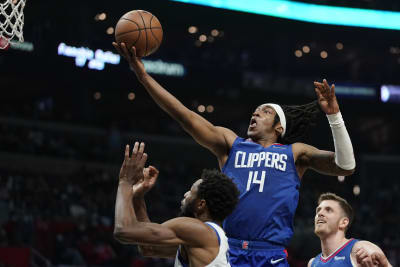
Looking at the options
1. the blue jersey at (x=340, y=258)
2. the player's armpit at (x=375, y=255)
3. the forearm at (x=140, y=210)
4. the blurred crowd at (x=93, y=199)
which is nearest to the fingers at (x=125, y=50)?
the forearm at (x=140, y=210)

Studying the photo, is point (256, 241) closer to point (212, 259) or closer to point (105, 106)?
point (212, 259)

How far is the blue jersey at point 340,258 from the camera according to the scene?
16.0 ft

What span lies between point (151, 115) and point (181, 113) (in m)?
19.3

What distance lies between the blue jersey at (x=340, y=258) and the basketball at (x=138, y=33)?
2216 millimetres

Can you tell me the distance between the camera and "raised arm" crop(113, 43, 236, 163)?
381 centimetres

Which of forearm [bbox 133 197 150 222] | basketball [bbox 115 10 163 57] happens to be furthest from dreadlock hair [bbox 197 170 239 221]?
basketball [bbox 115 10 163 57]

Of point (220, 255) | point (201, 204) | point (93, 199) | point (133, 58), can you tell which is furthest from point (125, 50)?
point (93, 199)

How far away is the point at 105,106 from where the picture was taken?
2247 centimetres

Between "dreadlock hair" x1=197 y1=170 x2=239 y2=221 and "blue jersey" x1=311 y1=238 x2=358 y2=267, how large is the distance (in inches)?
69.8

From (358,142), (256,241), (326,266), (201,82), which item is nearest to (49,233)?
(201,82)

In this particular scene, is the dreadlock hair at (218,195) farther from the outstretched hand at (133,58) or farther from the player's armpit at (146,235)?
the outstretched hand at (133,58)

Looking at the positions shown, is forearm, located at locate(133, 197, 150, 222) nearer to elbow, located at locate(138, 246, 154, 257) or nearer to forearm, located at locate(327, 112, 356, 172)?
elbow, located at locate(138, 246, 154, 257)

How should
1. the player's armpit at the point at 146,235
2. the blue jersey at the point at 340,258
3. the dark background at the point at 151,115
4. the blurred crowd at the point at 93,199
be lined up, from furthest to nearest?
the dark background at the point at 151,115
the blurred crowd at the point at 93,199
the blue jersey at the point at 340,258
the player's armpit at the point at 146,235

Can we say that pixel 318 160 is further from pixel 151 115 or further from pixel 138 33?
pixel 151 115
